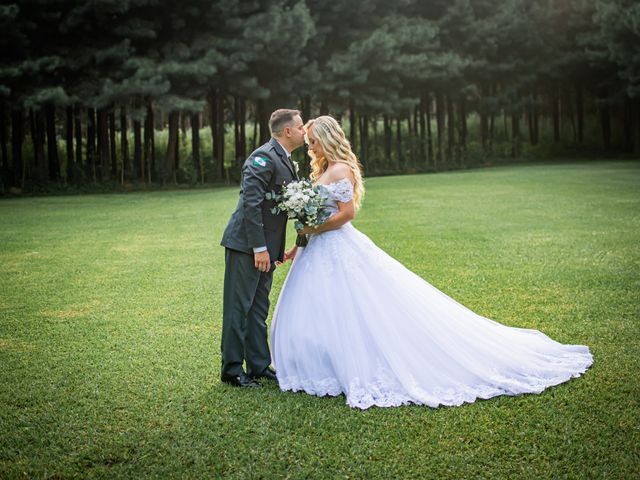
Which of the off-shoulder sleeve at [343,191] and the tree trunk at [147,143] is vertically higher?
the tree trunk at [147,143]

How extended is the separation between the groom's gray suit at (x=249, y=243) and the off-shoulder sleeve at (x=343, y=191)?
0.40 meters

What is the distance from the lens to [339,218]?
553 cm

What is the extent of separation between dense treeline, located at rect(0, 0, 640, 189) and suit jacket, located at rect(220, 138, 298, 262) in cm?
2189

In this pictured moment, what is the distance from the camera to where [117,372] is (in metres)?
5.89

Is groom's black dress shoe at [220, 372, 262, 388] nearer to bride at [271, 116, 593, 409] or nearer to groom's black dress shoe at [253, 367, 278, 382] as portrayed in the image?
groom's black dress shoe at [253, 367, 278, 382]

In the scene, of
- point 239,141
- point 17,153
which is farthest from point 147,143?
point 17,153

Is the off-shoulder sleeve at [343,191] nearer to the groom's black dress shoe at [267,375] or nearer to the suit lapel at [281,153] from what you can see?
the suit lapel at [281,153]

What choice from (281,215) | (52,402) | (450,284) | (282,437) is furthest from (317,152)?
(450,284)

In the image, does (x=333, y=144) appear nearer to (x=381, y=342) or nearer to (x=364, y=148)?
(x=381, y=342)

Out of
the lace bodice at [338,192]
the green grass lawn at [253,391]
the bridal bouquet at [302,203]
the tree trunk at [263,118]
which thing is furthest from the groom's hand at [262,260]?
the tree trunk at [263,118]

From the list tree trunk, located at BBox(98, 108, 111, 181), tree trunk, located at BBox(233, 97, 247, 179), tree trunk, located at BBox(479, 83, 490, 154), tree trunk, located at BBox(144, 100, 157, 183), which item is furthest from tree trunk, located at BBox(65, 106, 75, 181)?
tree trunk, located at BBox(479, 83, 490, 154)

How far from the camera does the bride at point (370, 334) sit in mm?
5117

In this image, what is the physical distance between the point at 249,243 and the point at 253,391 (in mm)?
1166

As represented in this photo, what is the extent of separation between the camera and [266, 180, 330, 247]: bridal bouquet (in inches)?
206
